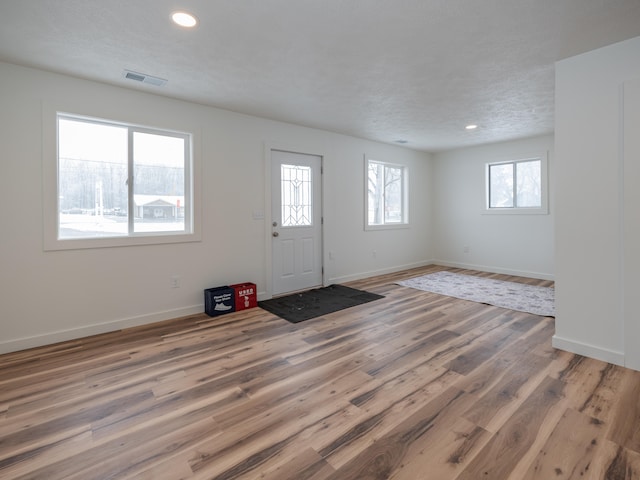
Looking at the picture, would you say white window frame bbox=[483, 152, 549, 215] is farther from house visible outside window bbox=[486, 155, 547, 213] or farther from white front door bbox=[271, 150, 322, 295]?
white front door bbox=[271, 150, 322, 295]

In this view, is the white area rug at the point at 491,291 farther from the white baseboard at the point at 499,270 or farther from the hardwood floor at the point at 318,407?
the hardwood floor at the point at 318,407

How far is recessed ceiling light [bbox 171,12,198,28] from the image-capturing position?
221 cm

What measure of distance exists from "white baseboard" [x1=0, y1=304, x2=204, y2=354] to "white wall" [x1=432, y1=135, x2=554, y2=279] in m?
5.45

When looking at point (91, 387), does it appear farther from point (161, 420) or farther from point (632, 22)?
point (632, 22)

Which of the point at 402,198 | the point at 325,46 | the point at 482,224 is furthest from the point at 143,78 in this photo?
the point at 482,224

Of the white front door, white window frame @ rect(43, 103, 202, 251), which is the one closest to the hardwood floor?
white window frame @ rect(43, 103, 202, 251)

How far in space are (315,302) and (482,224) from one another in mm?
4161

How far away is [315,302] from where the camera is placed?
4.50 meters

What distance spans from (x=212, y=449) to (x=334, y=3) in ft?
8.95

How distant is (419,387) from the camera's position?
2.33 meters

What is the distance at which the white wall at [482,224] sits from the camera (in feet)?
19.2

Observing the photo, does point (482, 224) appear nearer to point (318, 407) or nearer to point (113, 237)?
point (318, 407)

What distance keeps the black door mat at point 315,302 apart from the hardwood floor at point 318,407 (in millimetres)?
624

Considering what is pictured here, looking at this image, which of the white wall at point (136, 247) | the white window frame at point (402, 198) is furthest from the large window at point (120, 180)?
the white window frame at point (402, 198)
